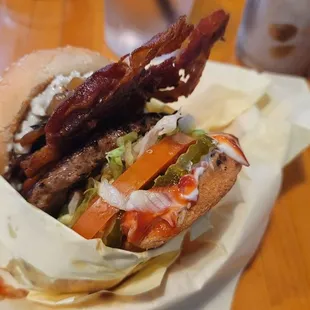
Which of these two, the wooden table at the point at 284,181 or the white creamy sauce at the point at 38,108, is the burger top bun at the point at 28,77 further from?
the wooden table at the point at 284,181

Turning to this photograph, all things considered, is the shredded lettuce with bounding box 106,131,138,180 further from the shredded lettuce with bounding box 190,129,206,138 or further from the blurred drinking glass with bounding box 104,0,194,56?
the blurred drinking glass with bounding box 104,0,194,56

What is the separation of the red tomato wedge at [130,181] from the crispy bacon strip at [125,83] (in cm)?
9

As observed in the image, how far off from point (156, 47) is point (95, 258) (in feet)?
0.95

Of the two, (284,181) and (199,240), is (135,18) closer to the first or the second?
(284,181)

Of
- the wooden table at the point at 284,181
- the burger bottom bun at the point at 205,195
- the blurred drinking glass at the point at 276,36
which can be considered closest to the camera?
the burger bottom bun at the point at 205,195

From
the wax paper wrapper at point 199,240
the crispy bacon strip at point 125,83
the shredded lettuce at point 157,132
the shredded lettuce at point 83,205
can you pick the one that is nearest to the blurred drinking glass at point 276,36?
the wax paper wrapper at point 199,240

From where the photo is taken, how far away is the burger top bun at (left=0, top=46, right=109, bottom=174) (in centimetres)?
79

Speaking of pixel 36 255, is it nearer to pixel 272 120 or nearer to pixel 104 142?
pixel 104 142

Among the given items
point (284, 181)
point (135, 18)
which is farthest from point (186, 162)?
point (135, 18)

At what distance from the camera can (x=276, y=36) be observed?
1.26 metres

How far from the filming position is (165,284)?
32.2 inches

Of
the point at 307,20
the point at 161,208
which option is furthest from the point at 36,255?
the point at 307,20

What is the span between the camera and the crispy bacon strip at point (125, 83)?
74cm

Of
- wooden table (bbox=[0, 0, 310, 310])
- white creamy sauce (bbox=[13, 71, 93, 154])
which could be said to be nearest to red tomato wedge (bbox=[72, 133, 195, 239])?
white creamy sauce (bbox=[13, 71, 93, 154])
